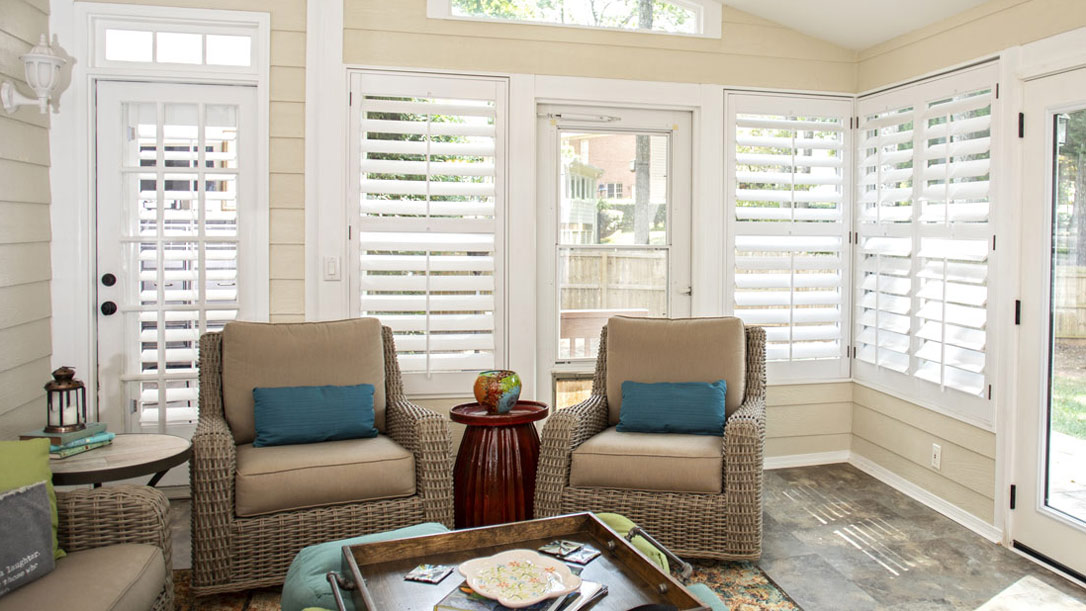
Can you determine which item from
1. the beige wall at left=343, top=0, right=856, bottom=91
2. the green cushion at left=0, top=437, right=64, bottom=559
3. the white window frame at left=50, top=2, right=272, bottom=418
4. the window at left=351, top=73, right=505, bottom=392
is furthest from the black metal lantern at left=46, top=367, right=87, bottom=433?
the beige wall at left=343, top=0, right=856, bottom=91

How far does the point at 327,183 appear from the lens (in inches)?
161

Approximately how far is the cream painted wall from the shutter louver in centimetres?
232

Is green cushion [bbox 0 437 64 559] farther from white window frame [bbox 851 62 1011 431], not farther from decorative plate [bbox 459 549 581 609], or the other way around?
white window frame [bbox 851 62 1011 431]

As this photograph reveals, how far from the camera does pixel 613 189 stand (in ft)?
14.9

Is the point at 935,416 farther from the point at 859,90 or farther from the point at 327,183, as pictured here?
the point at 327,183

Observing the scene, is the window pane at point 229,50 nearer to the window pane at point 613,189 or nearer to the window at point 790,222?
the window pane at point 613,189

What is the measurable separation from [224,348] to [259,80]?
4.62 feet

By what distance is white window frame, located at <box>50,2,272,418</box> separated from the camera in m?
3.82

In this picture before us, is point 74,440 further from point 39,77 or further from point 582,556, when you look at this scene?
point 582,556

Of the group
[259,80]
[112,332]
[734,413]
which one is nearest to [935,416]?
[734,413]

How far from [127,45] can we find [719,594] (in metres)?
3.59

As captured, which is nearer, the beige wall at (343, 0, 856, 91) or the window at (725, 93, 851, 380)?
the beige wall at (343, 0, 856, 91)

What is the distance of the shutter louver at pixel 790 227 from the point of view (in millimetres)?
4570

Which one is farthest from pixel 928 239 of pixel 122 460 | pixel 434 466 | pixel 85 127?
pixel 85 127
